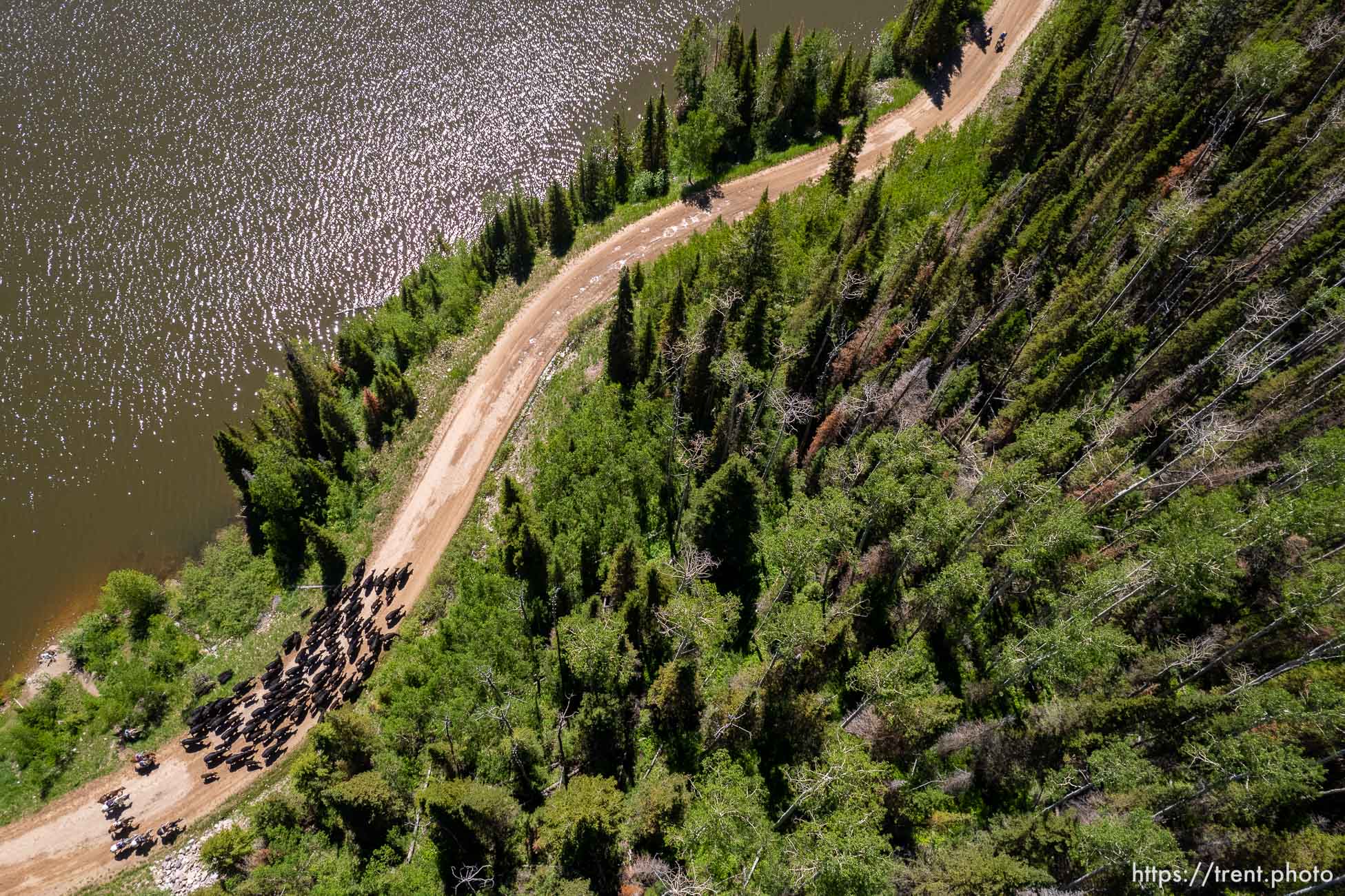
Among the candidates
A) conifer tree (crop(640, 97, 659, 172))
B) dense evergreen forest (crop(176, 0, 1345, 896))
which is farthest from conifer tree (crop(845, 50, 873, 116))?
dense evergreen forest (crop(176, 0, 1345, 896))

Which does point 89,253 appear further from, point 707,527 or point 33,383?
point 707,527

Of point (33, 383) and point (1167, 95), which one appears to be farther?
point (33, 383)

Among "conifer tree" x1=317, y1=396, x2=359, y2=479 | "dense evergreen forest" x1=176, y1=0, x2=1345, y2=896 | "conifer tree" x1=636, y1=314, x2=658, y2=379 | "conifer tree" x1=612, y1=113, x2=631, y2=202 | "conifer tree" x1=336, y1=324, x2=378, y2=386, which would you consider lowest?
"dense evergreen forest" x1=176, y1=0, x2=1345, y2=896

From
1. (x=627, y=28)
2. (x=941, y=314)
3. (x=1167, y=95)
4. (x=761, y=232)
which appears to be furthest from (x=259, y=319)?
(x=1167, y=95)

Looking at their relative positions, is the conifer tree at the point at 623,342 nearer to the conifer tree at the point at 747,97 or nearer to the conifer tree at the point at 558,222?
the conifer tree at the point at 558,222

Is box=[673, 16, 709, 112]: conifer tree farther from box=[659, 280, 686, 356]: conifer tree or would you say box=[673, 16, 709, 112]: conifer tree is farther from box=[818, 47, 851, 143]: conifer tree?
box=[659, 280, 686, 356]: conifer tree

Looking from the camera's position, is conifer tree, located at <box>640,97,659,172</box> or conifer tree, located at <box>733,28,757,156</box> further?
conifer tree, located at <box>733,28,757,156</box>

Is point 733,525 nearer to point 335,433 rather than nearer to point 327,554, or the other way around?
point 327,554
